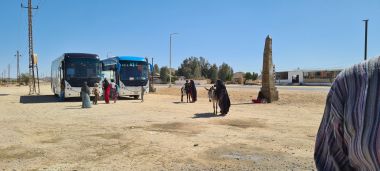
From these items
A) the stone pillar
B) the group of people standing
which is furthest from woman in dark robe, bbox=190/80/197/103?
the group of people standing

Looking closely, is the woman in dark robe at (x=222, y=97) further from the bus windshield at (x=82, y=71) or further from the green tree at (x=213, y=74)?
the bus windshield at (x=82, y=71)

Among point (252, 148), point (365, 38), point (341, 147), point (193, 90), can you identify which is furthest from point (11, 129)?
point (365, 38)

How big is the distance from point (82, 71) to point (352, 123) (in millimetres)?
26134

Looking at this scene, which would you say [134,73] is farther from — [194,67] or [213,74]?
[194,67]

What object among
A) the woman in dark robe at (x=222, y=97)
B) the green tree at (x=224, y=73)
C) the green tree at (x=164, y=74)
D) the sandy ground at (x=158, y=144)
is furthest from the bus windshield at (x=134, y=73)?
the green tree at (x=164, y=74)

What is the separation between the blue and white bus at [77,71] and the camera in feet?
85.4

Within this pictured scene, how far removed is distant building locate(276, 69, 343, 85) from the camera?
59.5 metres

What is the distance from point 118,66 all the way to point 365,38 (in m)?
19.3

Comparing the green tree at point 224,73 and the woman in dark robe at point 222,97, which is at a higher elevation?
the green tree at point 224,73

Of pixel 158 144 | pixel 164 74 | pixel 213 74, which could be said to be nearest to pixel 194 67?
pixel 164 74

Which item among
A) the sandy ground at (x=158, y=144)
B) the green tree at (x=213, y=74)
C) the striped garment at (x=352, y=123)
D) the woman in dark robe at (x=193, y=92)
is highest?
the green tree at (x=213, y=74)

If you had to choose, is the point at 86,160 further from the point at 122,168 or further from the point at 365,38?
the point at 365,38

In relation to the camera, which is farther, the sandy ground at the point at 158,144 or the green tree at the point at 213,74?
the green tree at the point at 213,74

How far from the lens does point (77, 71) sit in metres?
26.2
